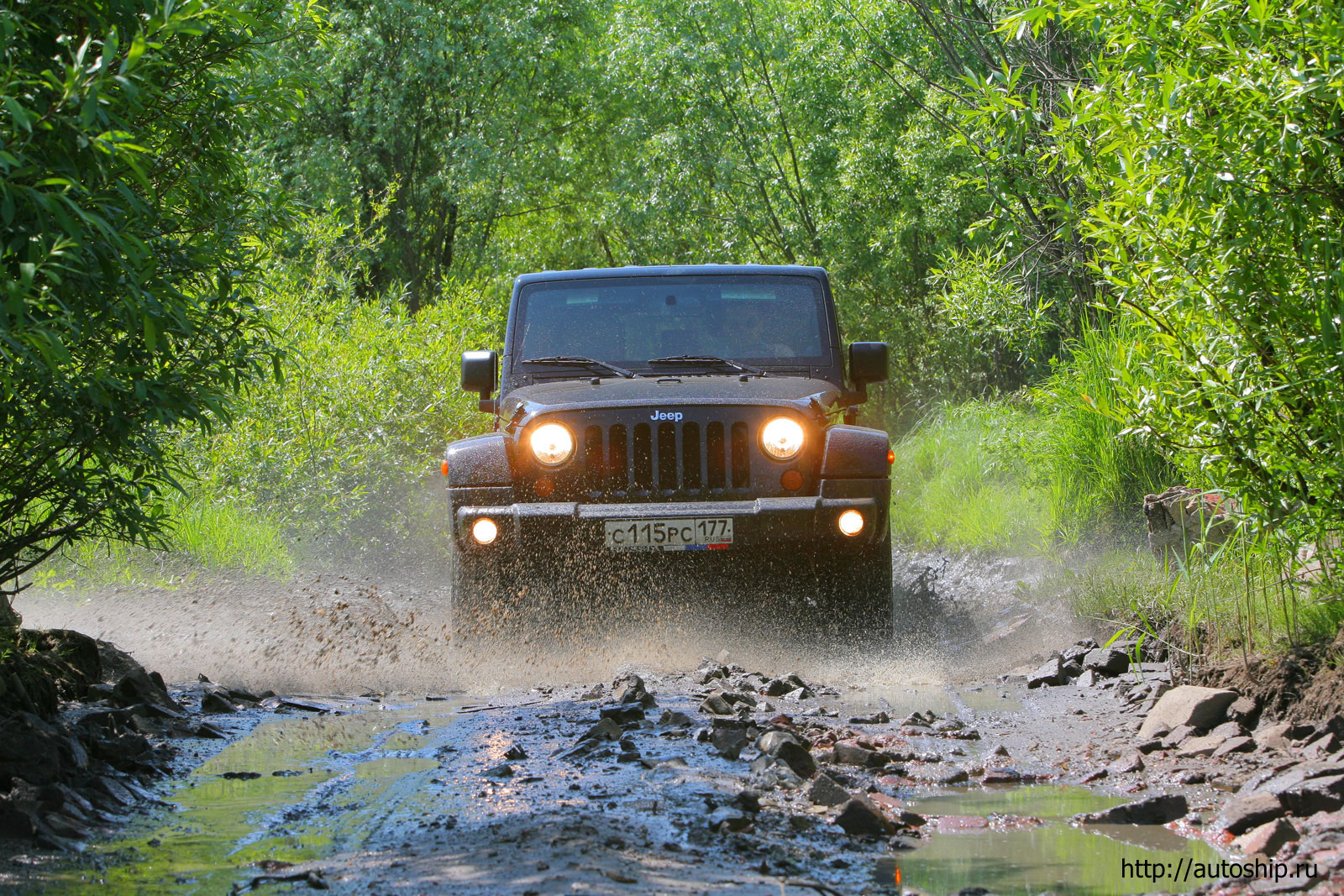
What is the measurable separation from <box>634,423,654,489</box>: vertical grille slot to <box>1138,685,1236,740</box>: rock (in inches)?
93.9

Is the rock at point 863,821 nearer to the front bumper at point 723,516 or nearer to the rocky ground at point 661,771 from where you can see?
the rocky ground at point 661,771

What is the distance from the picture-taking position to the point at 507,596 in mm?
5508

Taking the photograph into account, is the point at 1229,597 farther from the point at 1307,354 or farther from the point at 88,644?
the point at 88,644

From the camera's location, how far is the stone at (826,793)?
305 centimetres

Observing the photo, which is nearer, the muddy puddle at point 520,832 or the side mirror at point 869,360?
the muddy puddle at point 520,832

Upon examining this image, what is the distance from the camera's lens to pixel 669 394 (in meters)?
5.74

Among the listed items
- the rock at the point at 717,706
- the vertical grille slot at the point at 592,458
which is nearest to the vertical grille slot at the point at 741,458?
the vertical grille slot at the point at 592,458

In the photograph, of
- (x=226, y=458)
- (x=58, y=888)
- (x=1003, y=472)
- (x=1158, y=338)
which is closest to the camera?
(x=58, y=888)

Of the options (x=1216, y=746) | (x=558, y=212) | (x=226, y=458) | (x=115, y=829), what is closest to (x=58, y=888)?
(x=115, y=829)

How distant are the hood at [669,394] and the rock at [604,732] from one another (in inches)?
77.9

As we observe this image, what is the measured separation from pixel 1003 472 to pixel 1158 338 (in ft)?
20.7

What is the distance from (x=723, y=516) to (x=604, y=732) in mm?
1687

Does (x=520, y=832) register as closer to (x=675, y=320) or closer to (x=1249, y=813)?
(x=1249, y=813)

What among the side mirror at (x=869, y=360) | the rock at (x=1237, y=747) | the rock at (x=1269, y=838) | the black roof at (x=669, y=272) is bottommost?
the rock at (x=1237, y=747)
